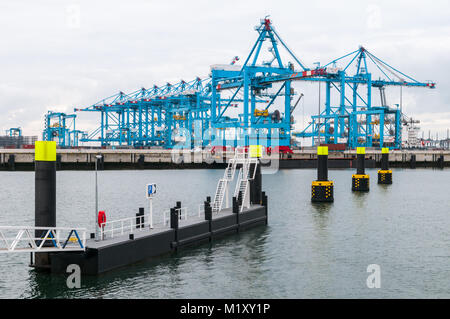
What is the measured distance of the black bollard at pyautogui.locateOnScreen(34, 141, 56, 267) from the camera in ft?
63.9

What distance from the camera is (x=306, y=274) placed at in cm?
2198

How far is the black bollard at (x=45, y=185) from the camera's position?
63.9 ft

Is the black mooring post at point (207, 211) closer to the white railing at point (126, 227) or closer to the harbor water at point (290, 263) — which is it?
the harbor water at point (290, 263)

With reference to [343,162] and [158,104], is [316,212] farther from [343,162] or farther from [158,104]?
[158,104]

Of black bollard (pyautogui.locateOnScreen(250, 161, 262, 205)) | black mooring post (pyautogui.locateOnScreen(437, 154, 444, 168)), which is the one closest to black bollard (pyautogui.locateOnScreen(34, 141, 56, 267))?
black bollard (pyautogui.locateOnScreen(250, 161, 262, 205))

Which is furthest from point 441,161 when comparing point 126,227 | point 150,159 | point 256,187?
point 126,227

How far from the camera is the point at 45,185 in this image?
19547 millimetres

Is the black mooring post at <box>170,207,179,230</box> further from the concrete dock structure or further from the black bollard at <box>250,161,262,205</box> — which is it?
the concrete dock structure

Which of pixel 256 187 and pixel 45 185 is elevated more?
pixel 45 185

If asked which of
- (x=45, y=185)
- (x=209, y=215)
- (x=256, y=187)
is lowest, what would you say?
(x=209, y=215)

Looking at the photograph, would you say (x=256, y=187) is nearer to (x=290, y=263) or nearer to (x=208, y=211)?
(x=208, y=211)

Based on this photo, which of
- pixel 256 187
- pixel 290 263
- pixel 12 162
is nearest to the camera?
pixel 290 263
